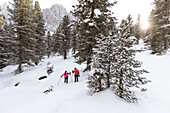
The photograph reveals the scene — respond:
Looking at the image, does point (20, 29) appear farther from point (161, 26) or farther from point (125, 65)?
point (161, 26)

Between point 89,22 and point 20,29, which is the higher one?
point 20,29

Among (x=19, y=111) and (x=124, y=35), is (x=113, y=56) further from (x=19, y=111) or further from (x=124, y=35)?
(x=19, y=111)

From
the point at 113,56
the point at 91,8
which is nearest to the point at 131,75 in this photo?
the point at 113,56

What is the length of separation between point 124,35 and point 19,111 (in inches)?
257

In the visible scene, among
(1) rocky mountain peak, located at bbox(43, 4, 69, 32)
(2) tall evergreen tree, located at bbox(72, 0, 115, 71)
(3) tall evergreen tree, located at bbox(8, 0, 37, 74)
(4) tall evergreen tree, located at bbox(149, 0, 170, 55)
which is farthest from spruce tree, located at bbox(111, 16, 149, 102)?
(1) rocky mountain peak, located at bbox(43, 4, 69, 32)

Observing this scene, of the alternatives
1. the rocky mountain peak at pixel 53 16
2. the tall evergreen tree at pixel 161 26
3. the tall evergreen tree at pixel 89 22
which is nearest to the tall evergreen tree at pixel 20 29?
the tall evergreen tree at pixel 89 22

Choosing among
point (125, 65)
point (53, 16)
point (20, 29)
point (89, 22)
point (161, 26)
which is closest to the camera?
point (125, 65)

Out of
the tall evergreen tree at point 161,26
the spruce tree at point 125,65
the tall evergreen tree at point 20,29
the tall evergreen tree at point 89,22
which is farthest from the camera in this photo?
the tall evergreen tree at point 20,29

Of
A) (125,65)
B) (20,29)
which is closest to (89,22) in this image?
(125,65)

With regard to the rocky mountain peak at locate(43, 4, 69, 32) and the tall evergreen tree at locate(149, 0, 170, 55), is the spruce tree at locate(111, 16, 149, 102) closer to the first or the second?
the tall evergreen tree at locate(149, 0, 170, 55)

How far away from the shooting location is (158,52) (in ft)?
45.4

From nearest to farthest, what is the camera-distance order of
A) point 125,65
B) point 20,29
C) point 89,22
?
point 125,65, point 89,22, point 20,29

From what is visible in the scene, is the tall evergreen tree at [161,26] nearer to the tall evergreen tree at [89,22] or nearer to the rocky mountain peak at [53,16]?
the tall evergreen tree at [89,22]

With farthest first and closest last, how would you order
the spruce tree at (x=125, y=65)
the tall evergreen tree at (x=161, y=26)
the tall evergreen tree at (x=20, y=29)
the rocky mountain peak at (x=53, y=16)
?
the rocky mountain peak at (x=53, y=16) < the tall evergreen tree at (x=20, y=29) < the tall evergreen tree at (x=161, y=26) < the spruce tree at (x=125, y=65)
